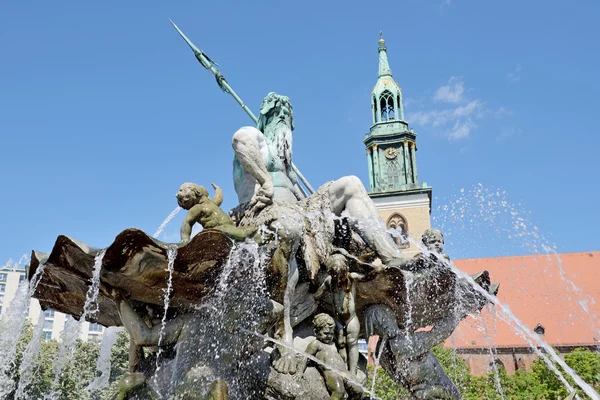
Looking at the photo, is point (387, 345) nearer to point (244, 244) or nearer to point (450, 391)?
point (450, 391)

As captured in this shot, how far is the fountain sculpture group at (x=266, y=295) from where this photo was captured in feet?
17.0

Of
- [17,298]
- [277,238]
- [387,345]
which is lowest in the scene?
[387,345]

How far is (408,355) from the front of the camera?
20.3 feet

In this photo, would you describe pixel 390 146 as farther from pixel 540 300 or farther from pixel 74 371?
pixel 74 371

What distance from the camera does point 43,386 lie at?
30.3 metres

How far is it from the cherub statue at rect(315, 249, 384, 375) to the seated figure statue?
0.58 ft

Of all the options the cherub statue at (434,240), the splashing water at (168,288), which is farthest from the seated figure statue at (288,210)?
the splashing water at (168,288)

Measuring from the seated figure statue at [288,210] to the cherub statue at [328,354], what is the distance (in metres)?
0.24

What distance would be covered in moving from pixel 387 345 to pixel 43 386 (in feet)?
93.9

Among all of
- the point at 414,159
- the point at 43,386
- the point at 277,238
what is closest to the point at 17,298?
the point at 277,238

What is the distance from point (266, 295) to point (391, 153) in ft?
187

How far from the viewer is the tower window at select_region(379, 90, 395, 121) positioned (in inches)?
2491

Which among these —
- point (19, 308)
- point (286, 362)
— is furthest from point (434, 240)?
point (19, 308)

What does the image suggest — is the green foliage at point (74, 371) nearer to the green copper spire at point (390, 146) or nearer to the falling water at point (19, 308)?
the falling water at point (19, 308)
